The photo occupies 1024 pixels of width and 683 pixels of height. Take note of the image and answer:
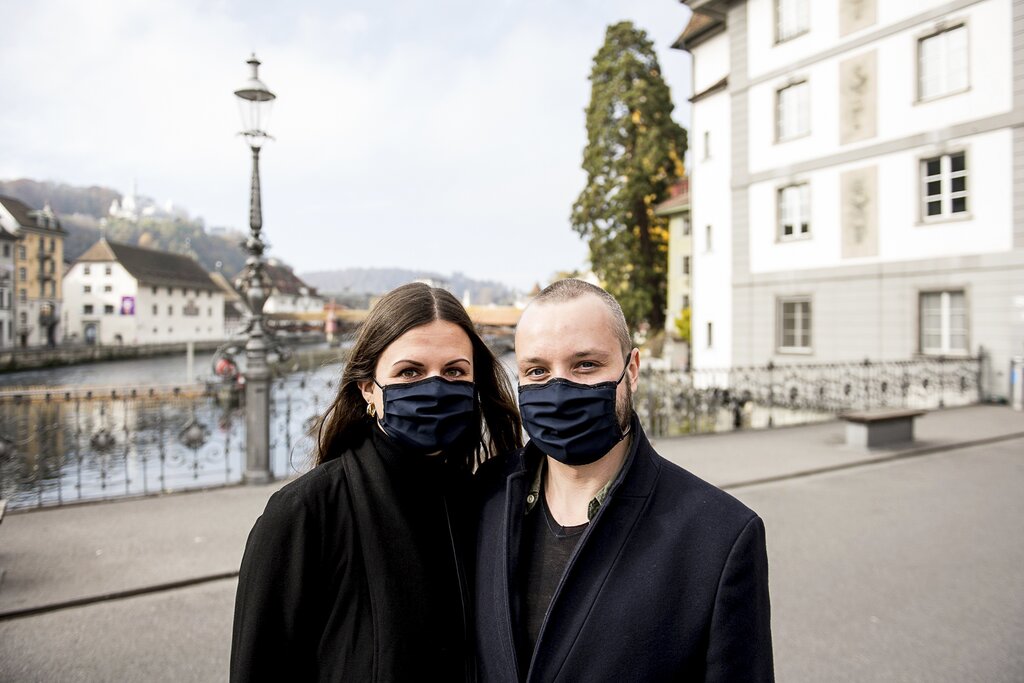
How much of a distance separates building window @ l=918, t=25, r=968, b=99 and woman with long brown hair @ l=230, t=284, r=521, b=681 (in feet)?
63.9

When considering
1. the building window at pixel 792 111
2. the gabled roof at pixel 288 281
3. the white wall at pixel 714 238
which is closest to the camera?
the building window at pixel 792 111

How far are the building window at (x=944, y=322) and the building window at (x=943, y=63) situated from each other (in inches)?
207

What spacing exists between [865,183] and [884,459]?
11752mm

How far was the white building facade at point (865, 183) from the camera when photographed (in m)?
15.8

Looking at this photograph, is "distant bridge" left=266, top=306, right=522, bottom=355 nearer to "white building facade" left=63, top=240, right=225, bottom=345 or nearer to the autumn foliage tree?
the autumn foliage tree

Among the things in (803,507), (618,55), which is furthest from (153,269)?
(803,507)

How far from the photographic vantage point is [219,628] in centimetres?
437

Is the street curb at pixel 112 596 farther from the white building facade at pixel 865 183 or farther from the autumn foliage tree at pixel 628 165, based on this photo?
the autumn foliage tree at pixel 628 165

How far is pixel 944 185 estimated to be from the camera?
16844 mm

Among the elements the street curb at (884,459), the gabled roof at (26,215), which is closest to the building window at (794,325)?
the street curb at (884,459)

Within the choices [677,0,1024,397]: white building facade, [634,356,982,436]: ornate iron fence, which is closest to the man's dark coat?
[634,356,982,436]: ornate iron fence

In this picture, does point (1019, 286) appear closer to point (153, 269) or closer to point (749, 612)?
point (749, 612)

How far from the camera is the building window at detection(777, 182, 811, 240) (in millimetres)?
20266

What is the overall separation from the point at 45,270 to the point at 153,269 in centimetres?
1069
